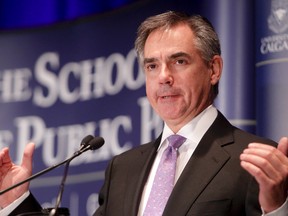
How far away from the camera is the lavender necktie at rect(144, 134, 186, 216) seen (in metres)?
2.73

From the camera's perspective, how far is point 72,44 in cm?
523

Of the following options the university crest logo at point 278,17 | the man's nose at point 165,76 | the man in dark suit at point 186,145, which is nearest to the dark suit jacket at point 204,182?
the man in dark suit at point 186,145

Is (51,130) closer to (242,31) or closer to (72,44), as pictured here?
(72,44)

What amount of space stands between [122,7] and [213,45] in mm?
2098

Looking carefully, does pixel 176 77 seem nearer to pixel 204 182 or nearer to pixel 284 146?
pixel 204 182

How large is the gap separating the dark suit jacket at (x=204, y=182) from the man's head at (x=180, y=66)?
0.13m

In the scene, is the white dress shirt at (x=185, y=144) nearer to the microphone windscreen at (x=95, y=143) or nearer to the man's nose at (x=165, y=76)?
the man's nose at (x=165, y=76)

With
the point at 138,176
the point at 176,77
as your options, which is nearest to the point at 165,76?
the point at 176,77

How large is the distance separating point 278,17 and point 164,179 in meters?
1.47

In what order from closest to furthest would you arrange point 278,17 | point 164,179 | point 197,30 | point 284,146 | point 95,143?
1. point 284,146
2. point 95,143
3. point 164,179
4. point 197,30
5. point 278,17

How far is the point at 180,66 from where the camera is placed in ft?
9.62

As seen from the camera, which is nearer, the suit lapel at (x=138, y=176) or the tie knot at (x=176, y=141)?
the suit lapel at (x=138, y=176)

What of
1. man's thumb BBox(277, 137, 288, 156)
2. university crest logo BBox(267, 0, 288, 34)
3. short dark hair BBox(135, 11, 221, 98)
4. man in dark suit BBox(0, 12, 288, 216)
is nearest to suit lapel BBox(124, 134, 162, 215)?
man in dark suit BBox(0, 12, 288, 216)

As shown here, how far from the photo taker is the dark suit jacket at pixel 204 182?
103 inches
